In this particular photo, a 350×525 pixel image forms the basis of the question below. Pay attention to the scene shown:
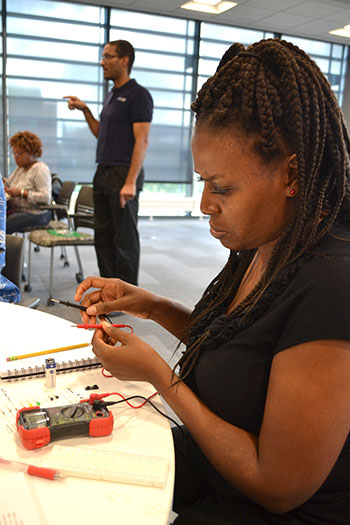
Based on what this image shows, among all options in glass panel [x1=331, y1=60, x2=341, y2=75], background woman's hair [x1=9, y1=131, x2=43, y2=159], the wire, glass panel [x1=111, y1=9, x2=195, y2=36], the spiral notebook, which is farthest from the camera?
glass panel [x1=331, y1=60, x2=341, y2=75]

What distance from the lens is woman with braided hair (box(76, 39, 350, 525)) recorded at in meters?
0.66

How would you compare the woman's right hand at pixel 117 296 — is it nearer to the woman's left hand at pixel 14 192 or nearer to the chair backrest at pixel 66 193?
the woman's left hand at pixel 14 192

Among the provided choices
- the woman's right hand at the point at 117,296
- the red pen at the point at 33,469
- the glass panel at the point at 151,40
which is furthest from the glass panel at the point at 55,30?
the red pen at the point at 33,469

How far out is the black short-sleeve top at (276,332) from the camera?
68cm

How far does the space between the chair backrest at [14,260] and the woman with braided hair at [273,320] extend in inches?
48.7

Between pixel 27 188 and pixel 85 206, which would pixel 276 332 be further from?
pixel 27 188

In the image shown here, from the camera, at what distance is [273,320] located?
73 cm

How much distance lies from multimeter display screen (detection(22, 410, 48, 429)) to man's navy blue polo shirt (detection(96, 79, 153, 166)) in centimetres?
258

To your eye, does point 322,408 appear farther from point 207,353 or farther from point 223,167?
point 223,167

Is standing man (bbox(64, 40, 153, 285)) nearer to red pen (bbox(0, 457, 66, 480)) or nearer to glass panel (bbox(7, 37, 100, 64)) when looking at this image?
red pen (bbox(0, 457, 66, 480))

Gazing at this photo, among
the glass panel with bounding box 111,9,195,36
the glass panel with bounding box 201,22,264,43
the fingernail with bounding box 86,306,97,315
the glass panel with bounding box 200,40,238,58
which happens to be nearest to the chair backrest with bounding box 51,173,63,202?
the glass panel with bounding box 111,9,195,36

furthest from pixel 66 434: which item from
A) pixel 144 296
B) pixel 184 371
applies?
pixel 144 296

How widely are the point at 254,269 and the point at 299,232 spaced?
0.26 meters

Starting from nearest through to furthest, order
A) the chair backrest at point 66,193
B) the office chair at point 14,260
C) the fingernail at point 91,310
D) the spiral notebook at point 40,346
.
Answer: the spiral notebook at point 40,346
the fingernail at point 91,310
the office chair at point 14,260
the chair backrest at point 66,193
